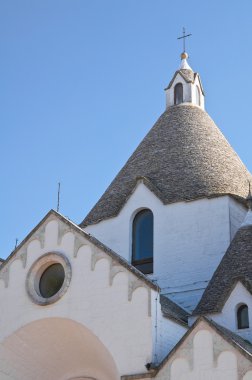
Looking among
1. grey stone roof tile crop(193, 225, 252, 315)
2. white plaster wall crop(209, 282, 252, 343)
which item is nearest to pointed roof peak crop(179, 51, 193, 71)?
grey stone roof tile crop(193, 225, 252, 315)

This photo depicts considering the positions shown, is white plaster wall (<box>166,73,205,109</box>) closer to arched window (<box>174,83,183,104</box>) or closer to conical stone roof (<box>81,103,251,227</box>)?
arched window (<box>174,83,183,104</box>)

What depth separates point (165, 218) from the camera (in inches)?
1086

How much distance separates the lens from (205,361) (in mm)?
17703

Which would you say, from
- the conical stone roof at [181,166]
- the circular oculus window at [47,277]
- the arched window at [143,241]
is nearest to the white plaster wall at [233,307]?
the circular oculus window at [47,277]

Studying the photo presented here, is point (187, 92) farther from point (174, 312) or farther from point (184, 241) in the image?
point (174, 312)

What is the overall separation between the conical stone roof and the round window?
708 cm

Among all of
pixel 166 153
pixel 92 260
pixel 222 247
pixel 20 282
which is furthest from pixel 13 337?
pixel 166 153

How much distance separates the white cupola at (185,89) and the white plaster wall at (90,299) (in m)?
13.6

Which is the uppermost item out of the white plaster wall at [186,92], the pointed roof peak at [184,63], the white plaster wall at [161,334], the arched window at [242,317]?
the pointed roof peak at [184,63]

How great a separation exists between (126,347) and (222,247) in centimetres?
760

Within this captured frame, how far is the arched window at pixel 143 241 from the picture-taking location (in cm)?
2744

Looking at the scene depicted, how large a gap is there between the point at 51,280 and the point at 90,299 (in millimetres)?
1734

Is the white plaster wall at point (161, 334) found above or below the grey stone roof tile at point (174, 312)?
below

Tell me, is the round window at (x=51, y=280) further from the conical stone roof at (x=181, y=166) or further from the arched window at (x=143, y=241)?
the conical stone roof at (x=181, y=166)
